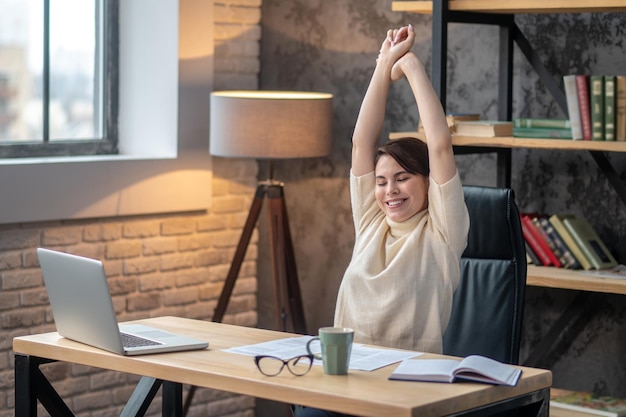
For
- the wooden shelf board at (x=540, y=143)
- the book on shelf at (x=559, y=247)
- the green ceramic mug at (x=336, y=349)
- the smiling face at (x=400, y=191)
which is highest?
the wooden shelf board at (x=540, y=143)

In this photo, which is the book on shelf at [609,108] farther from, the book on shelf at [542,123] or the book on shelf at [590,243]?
the book on shelf at [590,243]

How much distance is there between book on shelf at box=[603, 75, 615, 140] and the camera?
144 inches

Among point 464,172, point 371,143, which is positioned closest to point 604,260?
point 464,172

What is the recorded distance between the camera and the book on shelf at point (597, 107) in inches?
145

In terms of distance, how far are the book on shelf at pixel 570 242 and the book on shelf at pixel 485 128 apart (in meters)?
0.34

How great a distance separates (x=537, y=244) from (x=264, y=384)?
1.82m

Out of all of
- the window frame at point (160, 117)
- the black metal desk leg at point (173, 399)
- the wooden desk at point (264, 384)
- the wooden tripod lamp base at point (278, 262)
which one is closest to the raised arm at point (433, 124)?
the wooden desk at point (264, 384)

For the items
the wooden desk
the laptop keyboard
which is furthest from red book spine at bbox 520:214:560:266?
the laptop keyboard

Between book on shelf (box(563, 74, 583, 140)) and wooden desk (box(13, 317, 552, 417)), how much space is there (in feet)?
4.46

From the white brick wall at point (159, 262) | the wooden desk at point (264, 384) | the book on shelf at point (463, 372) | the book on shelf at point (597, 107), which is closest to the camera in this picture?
the wooden desk at point (264, 384)

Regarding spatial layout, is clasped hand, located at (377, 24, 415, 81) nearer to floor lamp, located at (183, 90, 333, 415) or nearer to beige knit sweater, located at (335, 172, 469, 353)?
beige knit sweater, located at (335, 172, 469, 353)

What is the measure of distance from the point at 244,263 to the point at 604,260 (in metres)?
1.72

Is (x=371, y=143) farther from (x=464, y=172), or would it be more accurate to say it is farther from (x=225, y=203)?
(x=225, y=203)

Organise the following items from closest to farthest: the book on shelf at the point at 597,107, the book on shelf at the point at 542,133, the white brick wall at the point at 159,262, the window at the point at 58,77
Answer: the book on shelf at the point at 597,107
the book on shelf at the point at 542,133
the white brick wall at the point at 159,262
the window at the point at 58,77
